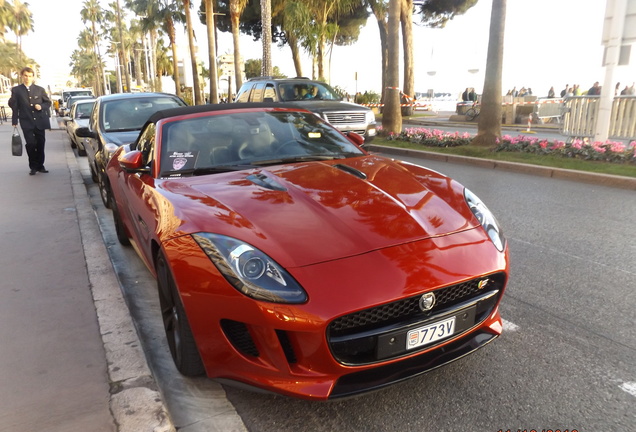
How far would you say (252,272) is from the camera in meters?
2.21

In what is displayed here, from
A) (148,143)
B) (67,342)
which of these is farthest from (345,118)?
(67,342)

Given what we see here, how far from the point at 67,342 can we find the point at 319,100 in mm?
10879

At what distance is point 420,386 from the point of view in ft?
8.58

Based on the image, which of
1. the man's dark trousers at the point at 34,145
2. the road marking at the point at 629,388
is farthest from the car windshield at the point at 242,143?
the man's dark trousers at the point at 34,145

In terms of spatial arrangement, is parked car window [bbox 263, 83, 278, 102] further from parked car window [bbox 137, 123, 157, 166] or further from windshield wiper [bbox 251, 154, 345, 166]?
windshield wiper [bbox 251, 154, 345, 166]

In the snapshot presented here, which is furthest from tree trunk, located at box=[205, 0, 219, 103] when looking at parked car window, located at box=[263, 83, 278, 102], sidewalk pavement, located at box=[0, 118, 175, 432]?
sidewalk pavement, located at box=[0, 118, 175, 432]

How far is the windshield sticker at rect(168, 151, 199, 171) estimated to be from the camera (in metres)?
3.45

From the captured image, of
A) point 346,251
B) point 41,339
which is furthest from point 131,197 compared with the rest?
point 346,251

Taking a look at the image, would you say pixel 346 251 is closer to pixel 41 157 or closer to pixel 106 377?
pixel 106 377

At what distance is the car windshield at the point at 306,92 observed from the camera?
13.1 metres

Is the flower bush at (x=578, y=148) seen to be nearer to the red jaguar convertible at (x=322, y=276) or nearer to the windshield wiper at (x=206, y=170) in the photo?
the red jaguar convertible at (x=322, y=276)

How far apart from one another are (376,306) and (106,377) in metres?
1.63

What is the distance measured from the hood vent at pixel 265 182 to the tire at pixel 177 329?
71 centimetres

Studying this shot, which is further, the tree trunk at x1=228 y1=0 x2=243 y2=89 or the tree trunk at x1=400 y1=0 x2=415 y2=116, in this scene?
the tree trunk at x1=400 y1=0 x2=415 y2=116
